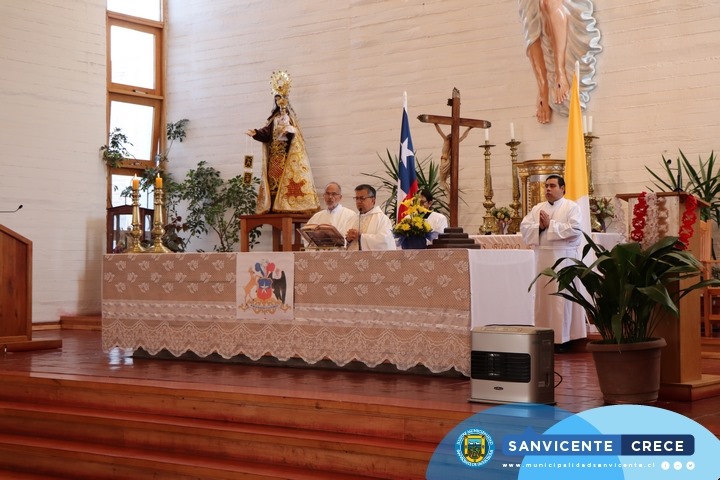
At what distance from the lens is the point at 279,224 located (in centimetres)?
1085

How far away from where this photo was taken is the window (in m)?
12.4

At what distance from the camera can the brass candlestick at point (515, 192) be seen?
9336mm

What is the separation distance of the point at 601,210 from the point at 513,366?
4.06 meters

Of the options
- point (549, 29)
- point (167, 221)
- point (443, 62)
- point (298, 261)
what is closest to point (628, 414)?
point (298, 261)

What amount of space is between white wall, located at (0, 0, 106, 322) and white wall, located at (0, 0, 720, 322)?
2 cm

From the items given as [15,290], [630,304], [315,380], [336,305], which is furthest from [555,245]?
[15,290]

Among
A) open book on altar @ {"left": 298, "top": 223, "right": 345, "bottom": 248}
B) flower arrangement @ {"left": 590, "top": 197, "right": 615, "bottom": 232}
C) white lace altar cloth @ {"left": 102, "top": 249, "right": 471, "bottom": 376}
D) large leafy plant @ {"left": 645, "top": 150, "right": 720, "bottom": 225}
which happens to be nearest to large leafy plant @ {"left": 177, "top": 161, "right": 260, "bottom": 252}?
white lace altar cloth @ {"left": 102, "top": 249, "right": 471, "bottom": 376}

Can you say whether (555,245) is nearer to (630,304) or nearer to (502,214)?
(502,214)

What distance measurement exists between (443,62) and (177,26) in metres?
4.03

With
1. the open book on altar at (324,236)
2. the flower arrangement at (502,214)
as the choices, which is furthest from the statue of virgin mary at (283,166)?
the open book on altar at (324,236)

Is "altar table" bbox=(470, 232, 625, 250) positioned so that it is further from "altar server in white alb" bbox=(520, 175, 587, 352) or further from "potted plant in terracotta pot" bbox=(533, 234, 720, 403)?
A: "potted plant in terracotta pot" bbox=(533, 234, 720, 403)

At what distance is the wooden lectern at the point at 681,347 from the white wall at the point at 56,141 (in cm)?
776

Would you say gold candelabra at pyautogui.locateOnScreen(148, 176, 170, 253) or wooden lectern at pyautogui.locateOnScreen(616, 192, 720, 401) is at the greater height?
gold candelabra at pyautogui.locateOnScreen(148, 176, 170, 253)

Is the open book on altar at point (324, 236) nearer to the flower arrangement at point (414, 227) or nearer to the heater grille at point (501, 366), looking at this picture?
the flower arrangement at point (414, 227)
